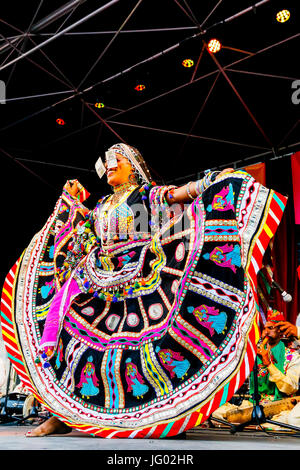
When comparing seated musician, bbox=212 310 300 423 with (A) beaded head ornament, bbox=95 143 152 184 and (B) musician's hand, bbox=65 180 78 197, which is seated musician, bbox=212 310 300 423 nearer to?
(A) beaded head ornament, bbox=95 143 152 184

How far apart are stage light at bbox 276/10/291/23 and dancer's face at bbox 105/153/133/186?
3034 millimetres

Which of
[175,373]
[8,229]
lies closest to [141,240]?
[175,373]

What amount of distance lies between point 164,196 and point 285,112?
4.24 meters

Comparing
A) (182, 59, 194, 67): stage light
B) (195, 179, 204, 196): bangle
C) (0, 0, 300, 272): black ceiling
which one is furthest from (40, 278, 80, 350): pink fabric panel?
(182, 59, 194, 67): stage light

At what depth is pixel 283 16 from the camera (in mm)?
4602

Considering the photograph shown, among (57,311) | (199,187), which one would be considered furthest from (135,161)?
(57,311)

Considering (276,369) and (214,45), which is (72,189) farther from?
(214,45)

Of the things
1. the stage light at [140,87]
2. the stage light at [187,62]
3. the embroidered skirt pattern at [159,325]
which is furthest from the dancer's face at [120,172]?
the stage light at [140,87]

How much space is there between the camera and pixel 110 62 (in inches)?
217

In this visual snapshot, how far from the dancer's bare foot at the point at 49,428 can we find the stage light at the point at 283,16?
443 centimetres

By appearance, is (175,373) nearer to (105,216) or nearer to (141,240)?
(141,240)

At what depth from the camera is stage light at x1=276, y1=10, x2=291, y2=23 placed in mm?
4555

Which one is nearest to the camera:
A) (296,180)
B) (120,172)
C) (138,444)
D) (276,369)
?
(138,444)

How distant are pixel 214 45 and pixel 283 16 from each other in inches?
31.3
